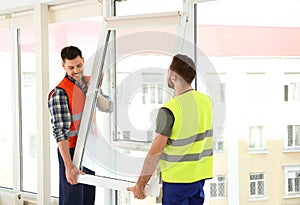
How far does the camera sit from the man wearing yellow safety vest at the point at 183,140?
9.50 feet

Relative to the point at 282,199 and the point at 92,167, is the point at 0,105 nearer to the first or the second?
the point at 92,167

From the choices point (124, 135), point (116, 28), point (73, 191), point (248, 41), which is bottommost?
point (73, 191)

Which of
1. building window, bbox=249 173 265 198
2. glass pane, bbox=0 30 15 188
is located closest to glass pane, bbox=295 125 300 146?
building window, bbox=249 173 265 198

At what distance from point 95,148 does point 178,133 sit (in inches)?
39.2

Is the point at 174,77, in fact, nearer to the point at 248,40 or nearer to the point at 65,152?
the point at 248,40

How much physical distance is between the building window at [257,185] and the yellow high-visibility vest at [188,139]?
0.47m

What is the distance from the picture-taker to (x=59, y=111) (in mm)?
3514

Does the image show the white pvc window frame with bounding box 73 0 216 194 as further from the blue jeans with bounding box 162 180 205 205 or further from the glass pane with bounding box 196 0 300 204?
the blue jeans with bounding box 162 180 205 205

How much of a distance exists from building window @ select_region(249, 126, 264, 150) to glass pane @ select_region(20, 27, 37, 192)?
2.32 metres

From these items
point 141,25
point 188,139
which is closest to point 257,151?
point 188,139

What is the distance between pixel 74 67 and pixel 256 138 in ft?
4.34

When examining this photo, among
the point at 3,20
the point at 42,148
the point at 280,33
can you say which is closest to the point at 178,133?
the point at 280,33

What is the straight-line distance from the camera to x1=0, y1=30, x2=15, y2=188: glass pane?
511 cm

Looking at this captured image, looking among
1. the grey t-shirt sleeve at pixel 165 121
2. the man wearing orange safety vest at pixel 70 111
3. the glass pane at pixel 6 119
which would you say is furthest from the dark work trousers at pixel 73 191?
the glass pane at pixel 6 119
